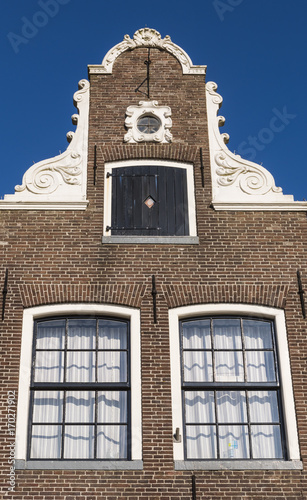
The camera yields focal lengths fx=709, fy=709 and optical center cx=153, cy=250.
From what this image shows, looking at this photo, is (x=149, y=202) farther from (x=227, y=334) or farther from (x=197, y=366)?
(x=197, y=366)

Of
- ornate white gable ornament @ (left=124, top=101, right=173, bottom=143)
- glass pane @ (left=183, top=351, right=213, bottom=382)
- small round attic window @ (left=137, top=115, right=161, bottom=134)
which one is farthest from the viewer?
small round attic window @ (left=137, top=115, right=161, bottom=134)

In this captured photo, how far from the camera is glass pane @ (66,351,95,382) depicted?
11086mm

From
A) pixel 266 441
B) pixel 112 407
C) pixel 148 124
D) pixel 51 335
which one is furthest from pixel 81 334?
pixel 148 124

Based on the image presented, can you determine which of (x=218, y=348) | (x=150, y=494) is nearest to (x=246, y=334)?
(x=218, y=348)

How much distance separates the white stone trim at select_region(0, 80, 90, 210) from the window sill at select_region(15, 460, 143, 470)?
4.33m

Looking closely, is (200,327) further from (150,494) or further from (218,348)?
(150,494)

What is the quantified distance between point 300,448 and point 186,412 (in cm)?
178

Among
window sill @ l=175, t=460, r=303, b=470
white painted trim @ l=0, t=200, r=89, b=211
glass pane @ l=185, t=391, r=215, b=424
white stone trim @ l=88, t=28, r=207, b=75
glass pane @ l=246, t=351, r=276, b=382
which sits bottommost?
window sill @ l=175, t=460, r=303, b=470

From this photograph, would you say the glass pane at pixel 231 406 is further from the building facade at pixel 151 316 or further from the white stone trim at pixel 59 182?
the white stone trim at pixel 59 182

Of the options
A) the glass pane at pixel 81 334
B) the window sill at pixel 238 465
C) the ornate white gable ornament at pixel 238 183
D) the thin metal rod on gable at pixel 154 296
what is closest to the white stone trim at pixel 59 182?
the thin metal rod on gable at pixel 154 296

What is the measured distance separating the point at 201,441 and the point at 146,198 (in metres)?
4.36

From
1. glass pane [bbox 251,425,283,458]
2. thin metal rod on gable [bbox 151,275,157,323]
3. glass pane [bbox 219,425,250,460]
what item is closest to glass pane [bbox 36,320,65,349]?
thin metal rod on gable [bbox 151,275,157,323]

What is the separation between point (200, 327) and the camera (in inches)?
455

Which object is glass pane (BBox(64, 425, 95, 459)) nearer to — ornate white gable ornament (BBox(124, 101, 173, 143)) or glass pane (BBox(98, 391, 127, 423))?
glass pane (BBox(98, 391, 127, 423))
